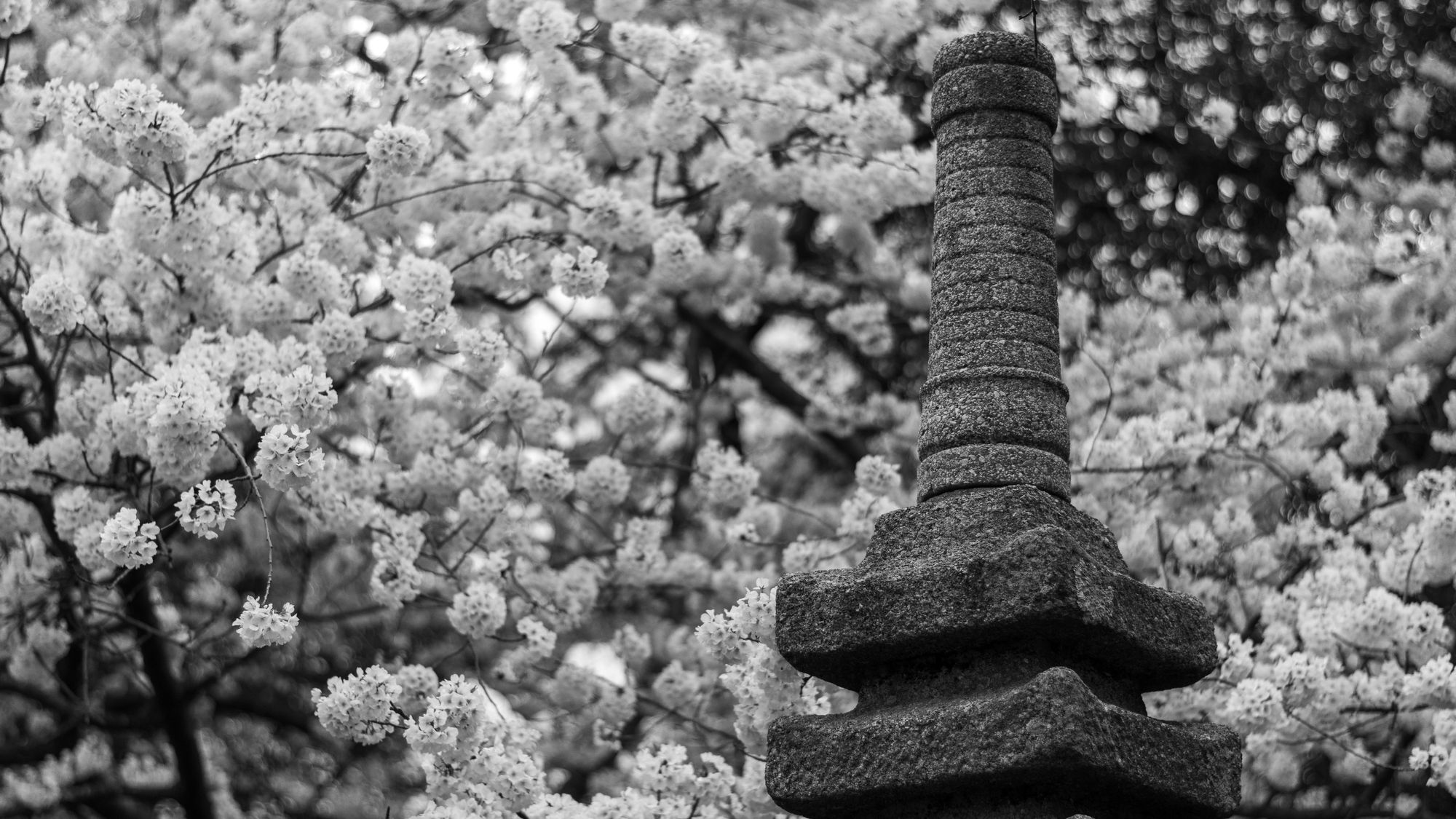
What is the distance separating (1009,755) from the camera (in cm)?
379

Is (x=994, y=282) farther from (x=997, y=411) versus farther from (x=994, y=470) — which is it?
(x=994, y=470)

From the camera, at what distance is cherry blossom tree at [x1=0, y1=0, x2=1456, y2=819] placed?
5.83 metres

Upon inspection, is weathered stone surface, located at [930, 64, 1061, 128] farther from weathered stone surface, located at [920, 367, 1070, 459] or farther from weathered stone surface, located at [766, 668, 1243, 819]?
weathered stone surface, located at [766, 668, 1243, 819]

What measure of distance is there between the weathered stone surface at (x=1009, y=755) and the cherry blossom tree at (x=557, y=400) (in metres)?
0.78

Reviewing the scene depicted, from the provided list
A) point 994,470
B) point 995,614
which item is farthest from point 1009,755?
point 994,470

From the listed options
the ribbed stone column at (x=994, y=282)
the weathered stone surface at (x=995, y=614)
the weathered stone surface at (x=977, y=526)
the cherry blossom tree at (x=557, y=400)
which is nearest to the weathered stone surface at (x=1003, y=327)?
the ribbed stone column at (x=994, y=282)

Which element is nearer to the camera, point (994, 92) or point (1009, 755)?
point (1009, 755)

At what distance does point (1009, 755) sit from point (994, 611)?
1.15ft

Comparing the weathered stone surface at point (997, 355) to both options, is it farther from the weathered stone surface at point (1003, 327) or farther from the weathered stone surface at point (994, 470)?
the weathered stone surface at point (994, 470)

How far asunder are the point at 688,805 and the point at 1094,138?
307 inches

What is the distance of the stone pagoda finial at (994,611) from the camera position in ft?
12.8

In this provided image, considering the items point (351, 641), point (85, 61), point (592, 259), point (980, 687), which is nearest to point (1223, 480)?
point (592, 259)

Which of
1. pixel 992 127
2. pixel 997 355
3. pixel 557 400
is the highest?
pixel 557 400

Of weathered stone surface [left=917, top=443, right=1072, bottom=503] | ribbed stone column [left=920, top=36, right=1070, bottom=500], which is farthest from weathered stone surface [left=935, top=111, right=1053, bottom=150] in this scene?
weathered stone surface [left=917, top=443, right=1072, bottom=503]
